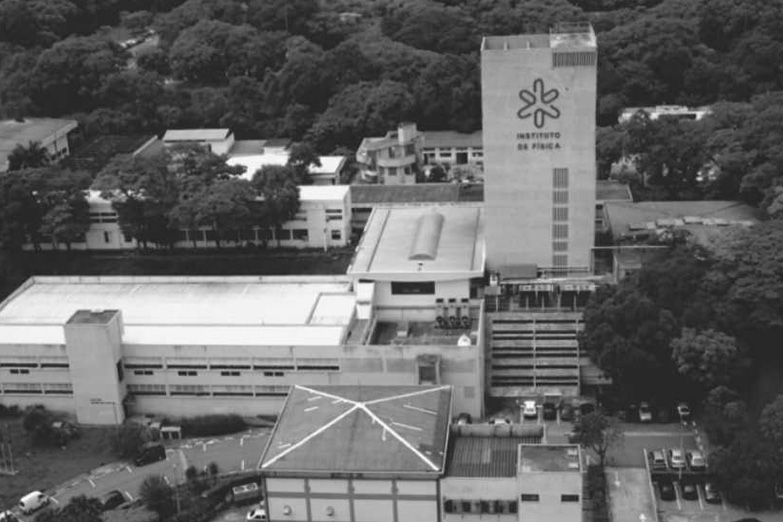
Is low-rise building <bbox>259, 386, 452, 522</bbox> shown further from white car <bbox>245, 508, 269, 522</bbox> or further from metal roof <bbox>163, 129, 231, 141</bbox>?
metal roof <bbox>163, 129, 231, 141</bbox>

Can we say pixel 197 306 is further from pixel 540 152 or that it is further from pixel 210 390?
pixel 540 152

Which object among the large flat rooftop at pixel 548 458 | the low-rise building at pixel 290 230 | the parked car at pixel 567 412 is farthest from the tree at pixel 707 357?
the low-rise building at pixel 290 230

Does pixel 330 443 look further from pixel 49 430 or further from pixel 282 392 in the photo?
pixel 49 430

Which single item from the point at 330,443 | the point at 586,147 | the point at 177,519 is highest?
the point at 586,147

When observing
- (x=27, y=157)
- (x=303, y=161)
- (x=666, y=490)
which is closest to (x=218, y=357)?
(x=666, y=490)

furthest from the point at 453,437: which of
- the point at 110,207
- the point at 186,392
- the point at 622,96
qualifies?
the point at 622,96

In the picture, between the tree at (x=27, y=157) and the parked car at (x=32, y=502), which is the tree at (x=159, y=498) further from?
the tree at (x=27, y=157)
